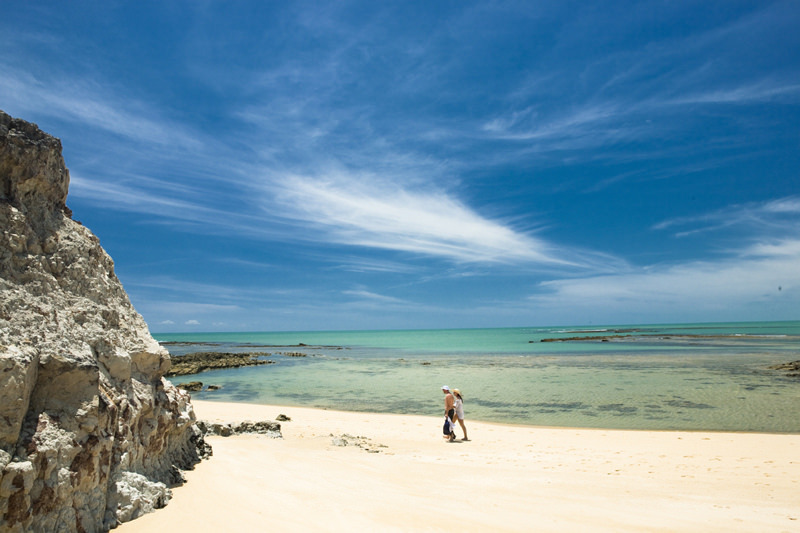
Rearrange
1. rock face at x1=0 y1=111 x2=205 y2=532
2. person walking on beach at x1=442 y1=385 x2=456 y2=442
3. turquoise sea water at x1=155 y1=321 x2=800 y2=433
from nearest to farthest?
1. rock face at x1=0 y1=111 x2=205 y2=532
2. person walking on beach at x1=442 y1=385 x2=456 y2=442
3. turquoise sea water at x1=155 y1=321 x2=800 y2=433

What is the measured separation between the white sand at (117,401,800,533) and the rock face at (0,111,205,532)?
1.56 feet

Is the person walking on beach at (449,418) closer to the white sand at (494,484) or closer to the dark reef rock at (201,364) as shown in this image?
the white sand at (494,484)

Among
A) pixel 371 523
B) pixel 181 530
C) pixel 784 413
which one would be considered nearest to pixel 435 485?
pixel 371 523

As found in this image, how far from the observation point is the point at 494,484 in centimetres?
689

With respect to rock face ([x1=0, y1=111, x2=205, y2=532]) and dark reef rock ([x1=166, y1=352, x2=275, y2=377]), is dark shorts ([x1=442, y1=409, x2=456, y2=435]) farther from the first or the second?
dark reef rock ([x1=166, y1=352, x2=275, y2=377])

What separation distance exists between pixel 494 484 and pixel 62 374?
592 centimetres

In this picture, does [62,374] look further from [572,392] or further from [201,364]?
[201,364]

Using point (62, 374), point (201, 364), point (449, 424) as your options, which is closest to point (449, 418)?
point (449, 424)

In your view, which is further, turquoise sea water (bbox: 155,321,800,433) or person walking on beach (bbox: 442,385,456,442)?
turquoise sea water (bbox: 155,321,800,433)

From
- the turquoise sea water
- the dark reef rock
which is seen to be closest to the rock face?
the turquoise sea water

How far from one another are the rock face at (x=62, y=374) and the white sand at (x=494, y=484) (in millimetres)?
477

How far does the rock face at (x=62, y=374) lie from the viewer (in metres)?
3.07

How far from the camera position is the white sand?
4.71 meters

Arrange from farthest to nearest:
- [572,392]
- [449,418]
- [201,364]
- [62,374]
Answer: [201,364] < [572,392] < [449,418] < [62,374]
